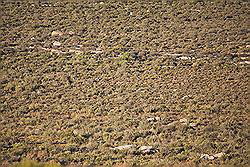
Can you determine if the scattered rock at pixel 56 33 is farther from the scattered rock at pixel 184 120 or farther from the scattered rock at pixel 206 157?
the scattered rock at pixel 206 157

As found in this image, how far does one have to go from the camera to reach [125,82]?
23.2 metres

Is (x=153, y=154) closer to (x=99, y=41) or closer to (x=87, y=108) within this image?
(x=87, y=108)

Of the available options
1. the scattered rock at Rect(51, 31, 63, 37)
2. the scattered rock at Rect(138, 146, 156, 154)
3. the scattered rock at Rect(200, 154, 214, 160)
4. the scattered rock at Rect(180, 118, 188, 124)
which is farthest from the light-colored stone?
the scattered rock at Rect(200, 154, 214, 160)

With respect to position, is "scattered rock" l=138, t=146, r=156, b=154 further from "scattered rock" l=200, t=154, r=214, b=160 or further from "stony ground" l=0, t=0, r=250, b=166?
"scattered rock" l=200, t=154, r=214, b=160

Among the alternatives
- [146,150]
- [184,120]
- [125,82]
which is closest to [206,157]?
[146,150]

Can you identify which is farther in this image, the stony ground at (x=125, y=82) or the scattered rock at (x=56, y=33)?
the scattered rock at (x=56, y=33)

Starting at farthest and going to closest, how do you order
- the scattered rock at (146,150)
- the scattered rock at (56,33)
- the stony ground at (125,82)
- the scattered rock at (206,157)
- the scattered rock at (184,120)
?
1. the scattered rock at (56,33)
2. the scattered rock at (184,120)
3. the stony ground at (125,82)
4. the scattered rock at (146,150)
5. the scattered rock at (206,157)

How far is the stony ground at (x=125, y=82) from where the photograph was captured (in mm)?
15203

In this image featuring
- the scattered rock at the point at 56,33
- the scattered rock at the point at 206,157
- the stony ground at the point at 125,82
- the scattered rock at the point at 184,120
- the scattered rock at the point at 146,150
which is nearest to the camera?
the scattered rock at the point at 206,157

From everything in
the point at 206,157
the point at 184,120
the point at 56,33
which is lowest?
the point at 184,120

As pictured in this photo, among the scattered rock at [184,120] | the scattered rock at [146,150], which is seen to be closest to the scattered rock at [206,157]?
the scattered rock at [146,150]

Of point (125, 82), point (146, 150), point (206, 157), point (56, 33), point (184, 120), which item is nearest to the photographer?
point (206, 157)

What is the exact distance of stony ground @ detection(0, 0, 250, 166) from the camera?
1520cm

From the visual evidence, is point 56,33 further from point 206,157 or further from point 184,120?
point 206,157
